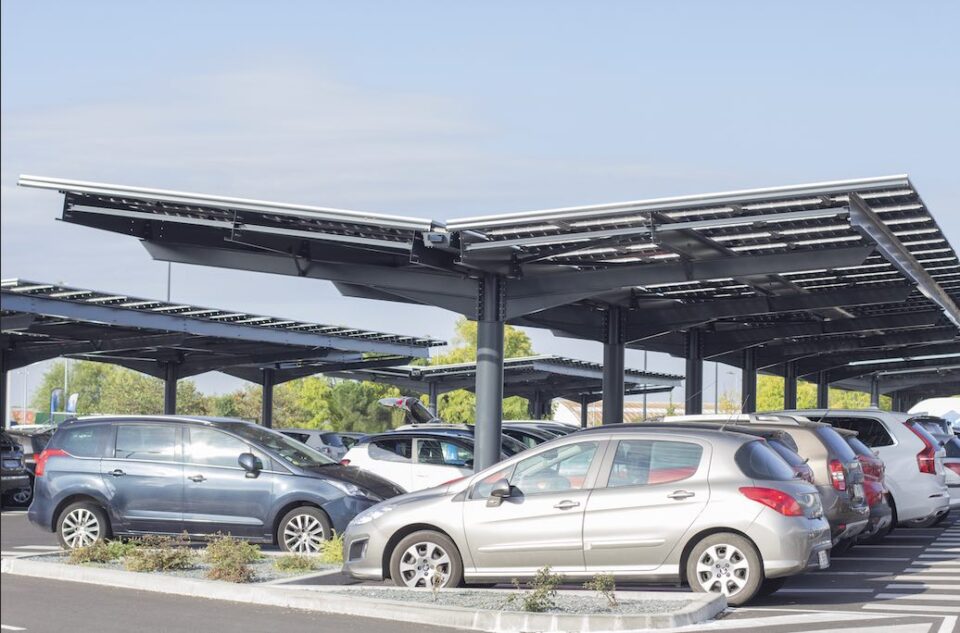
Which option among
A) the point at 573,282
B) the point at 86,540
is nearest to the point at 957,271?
the point at 573,282

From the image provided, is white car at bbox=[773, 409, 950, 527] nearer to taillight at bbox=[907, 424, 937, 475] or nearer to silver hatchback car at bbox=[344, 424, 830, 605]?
taillight at bbox=[907, 424, 937, 475]

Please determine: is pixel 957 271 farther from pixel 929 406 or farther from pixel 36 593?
pixel 929 406

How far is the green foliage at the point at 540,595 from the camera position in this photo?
10930 mm

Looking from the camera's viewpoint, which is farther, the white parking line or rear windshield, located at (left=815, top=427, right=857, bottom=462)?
rear windshield, located at (left=815, top=427, right=857, bottom=462)

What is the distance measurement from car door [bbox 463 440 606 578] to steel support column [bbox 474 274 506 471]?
884 cm

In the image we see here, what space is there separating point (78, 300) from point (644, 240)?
14319 millimetres

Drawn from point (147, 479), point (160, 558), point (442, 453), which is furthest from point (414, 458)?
point (160, 558)

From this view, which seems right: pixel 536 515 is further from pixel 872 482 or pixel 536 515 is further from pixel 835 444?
pixel 872 482

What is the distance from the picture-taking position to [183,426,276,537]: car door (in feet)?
51.7

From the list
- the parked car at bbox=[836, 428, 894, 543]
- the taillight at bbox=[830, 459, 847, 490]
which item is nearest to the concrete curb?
the taillight at bbox=[830, 459, 847, 490]

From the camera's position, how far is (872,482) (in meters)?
17.1

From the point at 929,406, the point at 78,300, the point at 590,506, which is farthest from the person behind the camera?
the point at 929,406

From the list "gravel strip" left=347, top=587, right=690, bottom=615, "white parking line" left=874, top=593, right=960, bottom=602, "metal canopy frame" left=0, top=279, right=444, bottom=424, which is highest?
"metal canopy frame" left=0, top=279, right=444, bottom=424

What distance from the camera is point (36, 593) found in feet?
40.3
